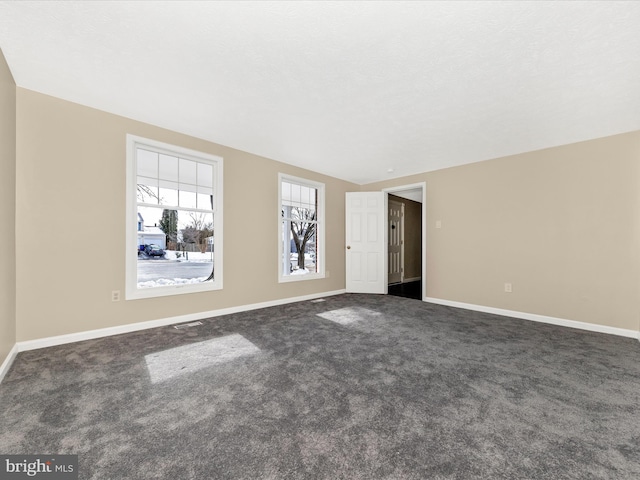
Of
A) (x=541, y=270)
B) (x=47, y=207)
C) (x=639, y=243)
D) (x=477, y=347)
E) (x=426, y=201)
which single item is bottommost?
(x=477, y=347)

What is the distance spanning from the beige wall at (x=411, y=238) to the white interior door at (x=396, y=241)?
21 cm

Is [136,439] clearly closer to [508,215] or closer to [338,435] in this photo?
[338,435]

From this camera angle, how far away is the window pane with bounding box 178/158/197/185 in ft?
12.0

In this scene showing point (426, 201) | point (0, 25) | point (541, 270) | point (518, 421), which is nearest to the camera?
point (518, 421)

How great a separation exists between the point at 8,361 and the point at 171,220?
6.41 ft

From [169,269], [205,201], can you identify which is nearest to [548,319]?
[205,201]

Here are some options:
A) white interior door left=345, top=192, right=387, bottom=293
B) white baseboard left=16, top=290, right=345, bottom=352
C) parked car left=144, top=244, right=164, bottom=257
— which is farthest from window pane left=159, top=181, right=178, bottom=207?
white interior door left=345, top=192, right=387, bottom=293

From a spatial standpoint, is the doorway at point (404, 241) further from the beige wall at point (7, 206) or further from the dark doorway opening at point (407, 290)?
the beige wall at point (7, 206)

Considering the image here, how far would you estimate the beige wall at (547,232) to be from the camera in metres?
3.26

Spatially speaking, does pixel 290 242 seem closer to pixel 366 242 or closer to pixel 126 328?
pixel 366 242

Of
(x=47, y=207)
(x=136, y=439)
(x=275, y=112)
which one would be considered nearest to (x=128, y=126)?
(x=47, y=207)

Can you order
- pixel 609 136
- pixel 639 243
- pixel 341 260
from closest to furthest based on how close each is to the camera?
pixel 639 243
pixel 609 136
pixel 341 260

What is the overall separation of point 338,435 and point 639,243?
416 cm

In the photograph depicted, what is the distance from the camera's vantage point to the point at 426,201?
5.08m
